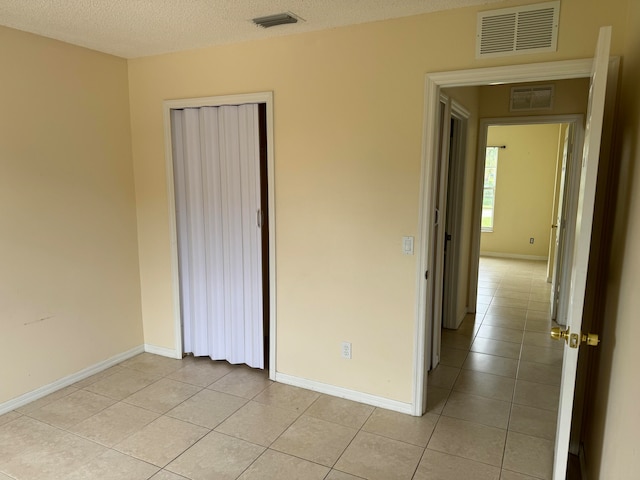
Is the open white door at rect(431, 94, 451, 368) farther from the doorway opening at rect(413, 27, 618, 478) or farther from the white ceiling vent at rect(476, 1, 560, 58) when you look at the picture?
the white ceiling vent at rect(476, 1, 560, 58)

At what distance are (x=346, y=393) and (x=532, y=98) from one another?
346cm

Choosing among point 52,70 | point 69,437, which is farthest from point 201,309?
point 52,70

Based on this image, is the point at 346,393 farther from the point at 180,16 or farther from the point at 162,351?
the point at 180,16

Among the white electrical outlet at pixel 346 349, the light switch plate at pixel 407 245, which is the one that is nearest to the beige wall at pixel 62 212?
the white electrical outlet at pixel 346 349

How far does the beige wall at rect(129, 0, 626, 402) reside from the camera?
2555 mm

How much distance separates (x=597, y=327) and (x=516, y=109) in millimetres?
2938

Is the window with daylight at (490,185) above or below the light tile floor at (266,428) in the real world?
above

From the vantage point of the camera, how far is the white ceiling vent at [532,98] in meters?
4.25

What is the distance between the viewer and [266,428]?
2645 millimetres

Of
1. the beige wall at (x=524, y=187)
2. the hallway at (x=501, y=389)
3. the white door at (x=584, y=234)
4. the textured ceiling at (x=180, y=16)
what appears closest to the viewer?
the white door at (x=584, y=234)

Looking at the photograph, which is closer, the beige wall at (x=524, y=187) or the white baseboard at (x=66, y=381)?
the white baseboard at (x=66, y=381)

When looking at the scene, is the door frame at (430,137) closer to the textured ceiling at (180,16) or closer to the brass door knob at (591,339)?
the textured ceiling at (180,16)

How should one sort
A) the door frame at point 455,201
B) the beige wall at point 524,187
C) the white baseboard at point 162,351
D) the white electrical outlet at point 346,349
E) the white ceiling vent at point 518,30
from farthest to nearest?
the beige wall at point 524,187 < the door frame at point 455,201 < the white baseboard at point 162,351 < the white electrical outlet at point 346,349 < the white ceiling vent at point 518,30

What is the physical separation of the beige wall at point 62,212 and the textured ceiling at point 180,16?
0.95 ft
